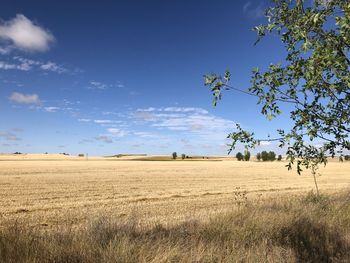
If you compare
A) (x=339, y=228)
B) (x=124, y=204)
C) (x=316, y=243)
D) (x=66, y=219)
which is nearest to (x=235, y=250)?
(x=316, y=243)

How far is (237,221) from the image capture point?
8859 mm

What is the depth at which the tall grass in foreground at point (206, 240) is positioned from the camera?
5.34m

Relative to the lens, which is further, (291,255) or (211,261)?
(291,255)

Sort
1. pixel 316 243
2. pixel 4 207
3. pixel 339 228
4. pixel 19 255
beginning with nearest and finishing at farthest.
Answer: pixel 19 255 < pixel 316 243 < pixel 339 228 < pixel 4 207

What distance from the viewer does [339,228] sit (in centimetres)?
886

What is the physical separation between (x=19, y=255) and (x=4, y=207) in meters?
17.0

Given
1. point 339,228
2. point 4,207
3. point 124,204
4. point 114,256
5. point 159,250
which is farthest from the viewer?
point 124,204

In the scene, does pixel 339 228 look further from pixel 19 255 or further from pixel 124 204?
pixel 124 204

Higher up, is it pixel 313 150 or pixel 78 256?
pixel 313 150

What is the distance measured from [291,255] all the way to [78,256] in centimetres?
386

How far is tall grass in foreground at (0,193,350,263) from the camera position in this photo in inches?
210

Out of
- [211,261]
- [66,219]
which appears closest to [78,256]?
[211,261]

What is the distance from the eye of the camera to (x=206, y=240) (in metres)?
7.51

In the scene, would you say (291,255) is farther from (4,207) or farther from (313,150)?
(4,207)
